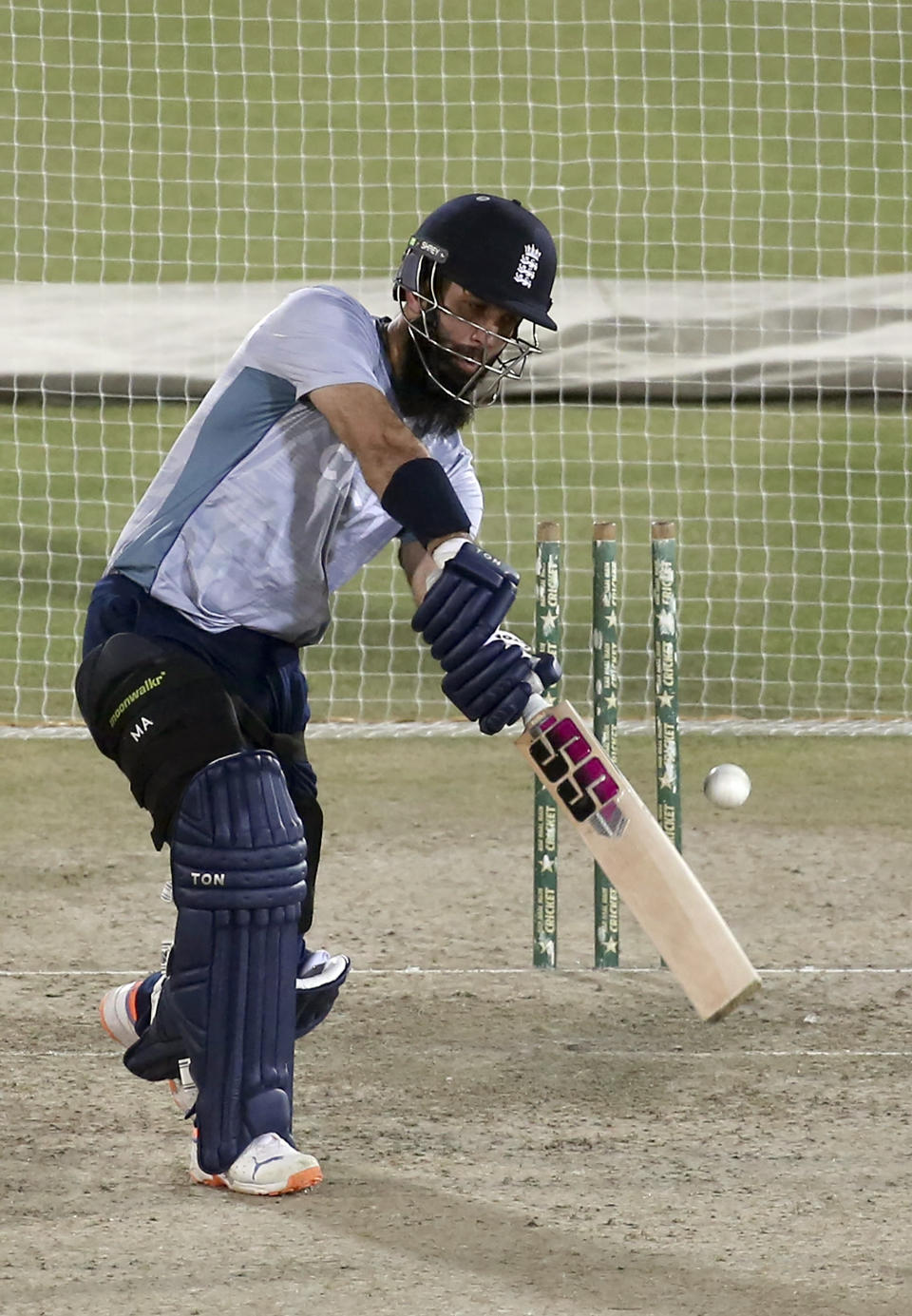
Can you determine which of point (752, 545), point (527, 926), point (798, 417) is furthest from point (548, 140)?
point (527, 926)

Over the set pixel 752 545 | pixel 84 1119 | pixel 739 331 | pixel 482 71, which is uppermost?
pixel 482 71

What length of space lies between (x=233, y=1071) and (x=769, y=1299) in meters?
0.98

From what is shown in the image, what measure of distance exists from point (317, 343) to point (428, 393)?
291 millimetres

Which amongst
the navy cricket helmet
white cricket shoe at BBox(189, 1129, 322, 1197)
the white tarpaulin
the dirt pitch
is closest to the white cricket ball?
the dirt pitch

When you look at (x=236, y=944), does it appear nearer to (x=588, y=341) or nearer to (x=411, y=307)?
(x=411, y=307)

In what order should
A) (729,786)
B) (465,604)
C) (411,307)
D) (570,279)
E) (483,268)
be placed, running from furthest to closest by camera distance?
(570,279) < (729,786) < (411,307) < (483,268) < (465,604)

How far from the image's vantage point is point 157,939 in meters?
5.23

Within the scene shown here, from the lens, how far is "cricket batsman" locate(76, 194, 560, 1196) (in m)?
3.49

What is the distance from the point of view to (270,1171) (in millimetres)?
3506

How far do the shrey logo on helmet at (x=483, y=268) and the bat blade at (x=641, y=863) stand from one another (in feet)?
2.17

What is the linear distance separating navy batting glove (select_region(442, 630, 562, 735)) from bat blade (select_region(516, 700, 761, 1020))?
0.33 ft

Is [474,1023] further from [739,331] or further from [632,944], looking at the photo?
[739,331]

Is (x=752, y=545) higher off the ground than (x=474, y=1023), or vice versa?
(x=752, y=545)

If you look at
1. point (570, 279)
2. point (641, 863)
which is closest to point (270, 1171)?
point (641, 863)
